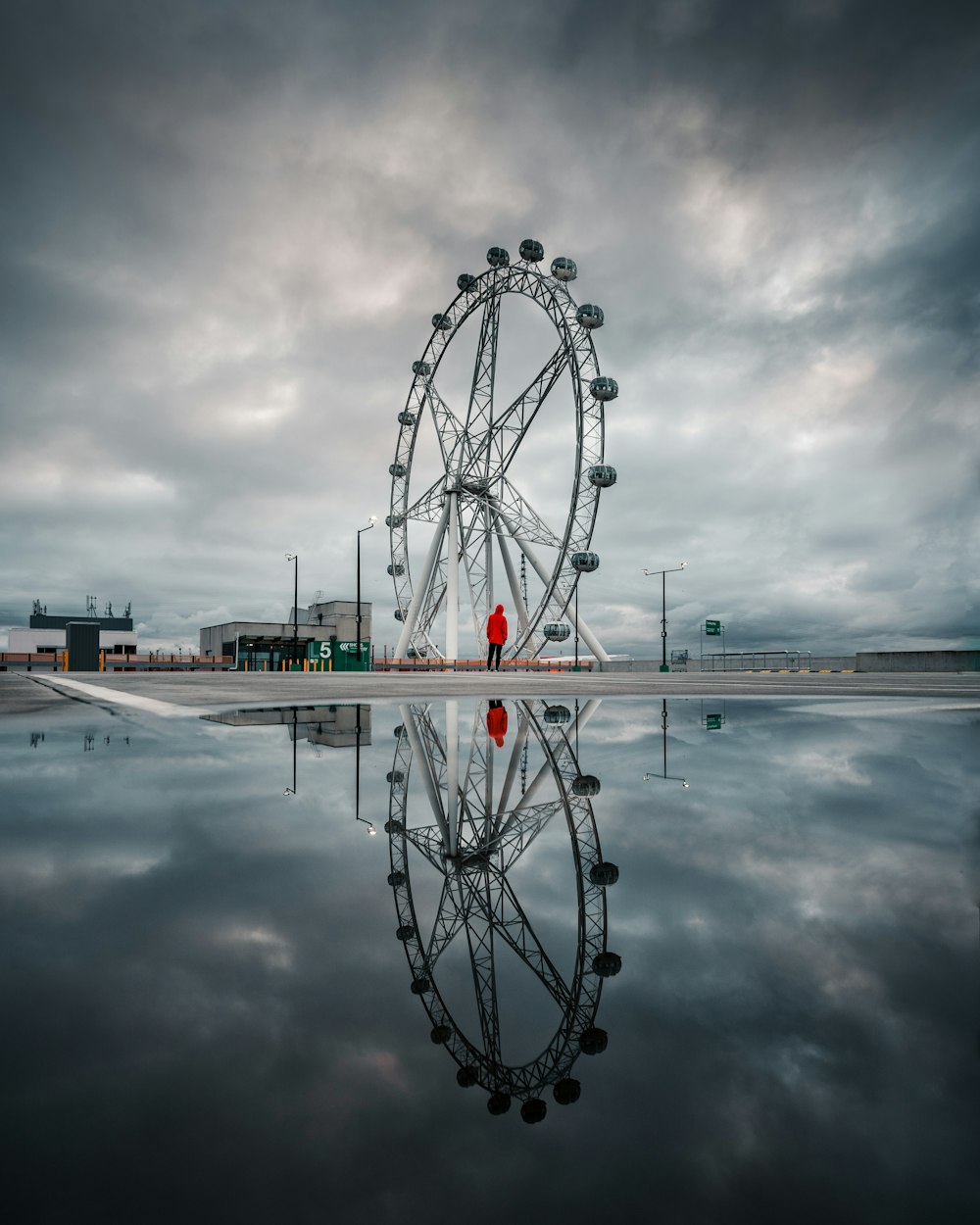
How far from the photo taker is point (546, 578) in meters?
32.4

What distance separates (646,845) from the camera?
1.81 metres

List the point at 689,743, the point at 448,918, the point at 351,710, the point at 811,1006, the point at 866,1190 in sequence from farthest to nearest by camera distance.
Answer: the point at 351,710 < the point at 689,743 < the point at 448,918 < the point at 811,1006 < the point at 866,1190

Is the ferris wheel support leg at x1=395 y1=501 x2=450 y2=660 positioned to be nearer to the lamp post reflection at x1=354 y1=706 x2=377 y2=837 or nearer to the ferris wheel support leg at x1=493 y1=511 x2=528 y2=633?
the ferris wheel support leg at x1=493 y1=511 x2=528 y2=633

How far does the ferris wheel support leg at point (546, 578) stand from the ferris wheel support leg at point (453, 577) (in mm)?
2334

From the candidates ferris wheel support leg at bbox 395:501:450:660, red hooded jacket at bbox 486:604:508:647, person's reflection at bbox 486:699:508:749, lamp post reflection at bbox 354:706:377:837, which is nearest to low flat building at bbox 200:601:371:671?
ferris wheel support leg at bbox 395:501:450:660

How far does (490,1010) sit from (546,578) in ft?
104

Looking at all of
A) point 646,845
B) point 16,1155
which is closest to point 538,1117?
point 16,1155

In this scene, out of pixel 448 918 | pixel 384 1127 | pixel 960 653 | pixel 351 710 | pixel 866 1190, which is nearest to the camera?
pixel 866 1190

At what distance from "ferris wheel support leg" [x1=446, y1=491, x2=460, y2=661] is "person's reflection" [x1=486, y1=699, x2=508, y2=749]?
23907 millimetres

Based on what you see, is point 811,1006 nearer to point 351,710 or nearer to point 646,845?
point 646,845

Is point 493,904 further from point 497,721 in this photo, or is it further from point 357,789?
point 497,721

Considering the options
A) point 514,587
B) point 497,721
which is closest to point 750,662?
point 514,587

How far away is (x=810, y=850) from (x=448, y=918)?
0.97 metres

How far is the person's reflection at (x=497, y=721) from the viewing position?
4.28 m
